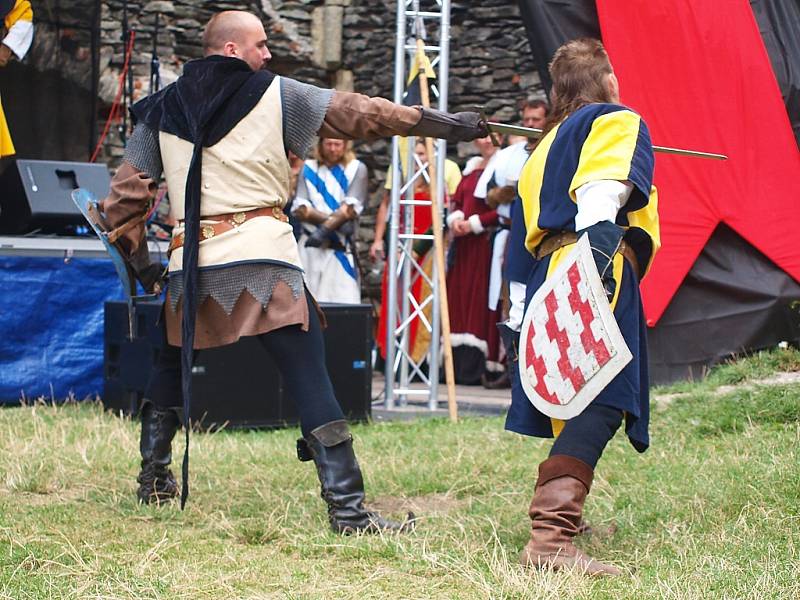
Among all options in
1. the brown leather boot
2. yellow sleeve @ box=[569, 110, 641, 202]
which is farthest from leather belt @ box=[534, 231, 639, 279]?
the brown leather boot

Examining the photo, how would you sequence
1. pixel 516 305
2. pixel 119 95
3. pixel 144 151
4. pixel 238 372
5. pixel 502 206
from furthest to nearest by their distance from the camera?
1. pixel 119 95
2. pixel 502 206
3. pixel 238 372
4. pixel 144 151
5. pixel 516 305

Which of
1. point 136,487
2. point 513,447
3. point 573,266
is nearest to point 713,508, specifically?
point 573,266

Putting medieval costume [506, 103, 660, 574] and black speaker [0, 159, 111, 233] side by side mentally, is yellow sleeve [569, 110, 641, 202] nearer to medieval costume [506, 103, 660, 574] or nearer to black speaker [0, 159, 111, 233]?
medieval costume [506, 103, 660, 574]

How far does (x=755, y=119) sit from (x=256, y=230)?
3714mm

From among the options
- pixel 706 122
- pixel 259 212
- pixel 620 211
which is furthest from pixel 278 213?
pixel 706 122

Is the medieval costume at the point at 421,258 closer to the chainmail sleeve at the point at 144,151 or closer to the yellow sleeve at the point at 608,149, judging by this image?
the chainmail sleeve at the point at 144,151

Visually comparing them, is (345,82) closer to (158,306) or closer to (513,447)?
(158,306)

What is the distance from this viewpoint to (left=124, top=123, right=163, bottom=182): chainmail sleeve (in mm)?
3852

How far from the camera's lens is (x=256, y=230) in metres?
3.64

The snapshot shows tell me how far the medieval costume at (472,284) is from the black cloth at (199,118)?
4403mm

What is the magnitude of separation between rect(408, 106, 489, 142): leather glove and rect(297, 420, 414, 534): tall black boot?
90cm

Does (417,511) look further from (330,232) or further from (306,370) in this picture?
(330,232)

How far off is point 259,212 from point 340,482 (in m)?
0.83

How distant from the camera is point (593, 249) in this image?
302 cm
